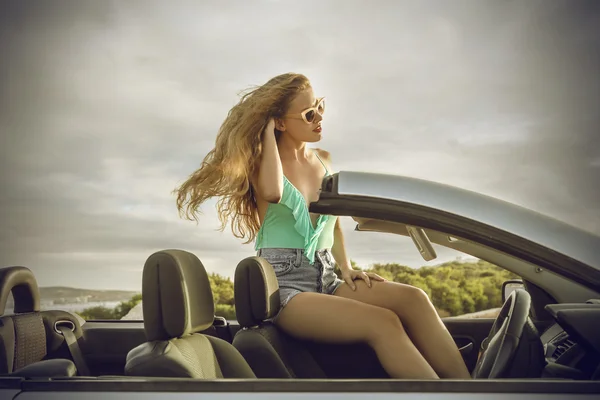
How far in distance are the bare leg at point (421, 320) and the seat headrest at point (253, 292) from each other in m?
0.35

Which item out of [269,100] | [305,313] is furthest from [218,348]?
[269,100]

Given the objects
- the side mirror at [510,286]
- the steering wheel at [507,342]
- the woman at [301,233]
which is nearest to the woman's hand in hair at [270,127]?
the woman at [301,233]

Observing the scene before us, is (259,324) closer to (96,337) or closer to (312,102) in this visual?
(312,102)

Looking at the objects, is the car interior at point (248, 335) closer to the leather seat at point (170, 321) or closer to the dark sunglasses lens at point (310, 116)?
the leather seat at point (170, 321)

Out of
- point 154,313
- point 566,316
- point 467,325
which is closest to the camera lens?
point 566,316

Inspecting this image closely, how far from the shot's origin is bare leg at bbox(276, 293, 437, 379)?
77.3 inches

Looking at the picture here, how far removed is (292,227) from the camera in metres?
2.39

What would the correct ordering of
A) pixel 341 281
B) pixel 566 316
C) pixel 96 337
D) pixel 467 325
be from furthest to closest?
pixel 96 337 < pixel 467 325 < pixel 341 281 < pixel 566 316

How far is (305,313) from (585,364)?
2.87ft

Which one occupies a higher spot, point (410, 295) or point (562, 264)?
point (562, 264)

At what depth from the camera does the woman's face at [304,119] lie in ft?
8.02

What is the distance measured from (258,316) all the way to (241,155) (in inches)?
24.2

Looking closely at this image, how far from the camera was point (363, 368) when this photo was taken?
7.82 ft

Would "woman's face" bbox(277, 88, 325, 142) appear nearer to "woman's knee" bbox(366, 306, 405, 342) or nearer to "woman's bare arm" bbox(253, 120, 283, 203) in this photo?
"woman's bare arm" bbox(253, 120, 283, 203)
